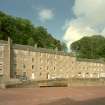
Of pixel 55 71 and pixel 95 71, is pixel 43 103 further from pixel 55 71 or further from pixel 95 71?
pixel 95 71

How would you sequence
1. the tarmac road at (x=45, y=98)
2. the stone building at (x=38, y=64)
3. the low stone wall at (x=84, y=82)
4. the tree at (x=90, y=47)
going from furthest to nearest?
the tree at (x=90, y=47), the stone building at (x=38, y=64), the low stone wall at (x=84, y=82), the tarmac road at (x=45, y=98)

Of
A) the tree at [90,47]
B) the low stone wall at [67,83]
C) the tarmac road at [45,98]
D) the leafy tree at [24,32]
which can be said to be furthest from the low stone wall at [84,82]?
the tree at [90,47]

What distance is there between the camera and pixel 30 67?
72.7 m

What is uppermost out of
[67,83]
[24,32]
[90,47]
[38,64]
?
[24,32]

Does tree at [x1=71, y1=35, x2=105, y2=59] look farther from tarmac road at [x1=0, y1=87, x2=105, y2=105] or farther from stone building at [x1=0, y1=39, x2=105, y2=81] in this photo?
tarmac road at [x1=0, y1=87, x2=105, y2=105]

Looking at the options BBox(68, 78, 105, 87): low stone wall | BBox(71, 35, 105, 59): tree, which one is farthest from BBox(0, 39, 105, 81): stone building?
BBox(71, 35, 105, 59): tree

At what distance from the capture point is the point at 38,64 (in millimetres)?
75438

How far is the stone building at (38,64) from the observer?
2519 inches

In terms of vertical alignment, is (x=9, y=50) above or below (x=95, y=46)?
below

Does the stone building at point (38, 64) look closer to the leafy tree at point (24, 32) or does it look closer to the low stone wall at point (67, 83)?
the low stone wall at point (67, 83)

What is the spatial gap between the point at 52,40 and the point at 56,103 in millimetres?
97310

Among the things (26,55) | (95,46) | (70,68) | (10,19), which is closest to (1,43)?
(26,55)

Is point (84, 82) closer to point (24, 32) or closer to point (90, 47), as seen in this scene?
point (24, 32)

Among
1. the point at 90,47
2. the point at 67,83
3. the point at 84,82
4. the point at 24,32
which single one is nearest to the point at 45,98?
the point at 67,83
